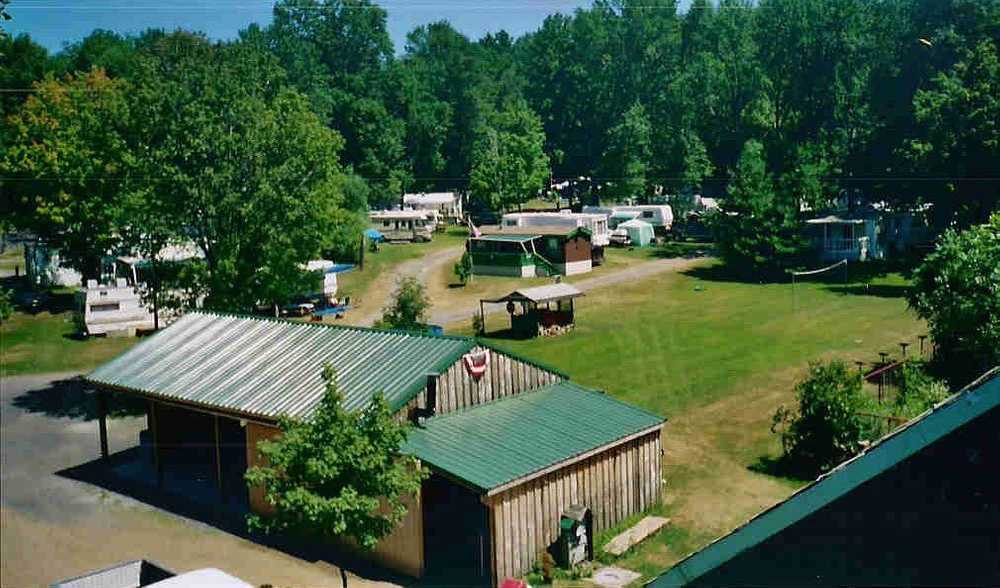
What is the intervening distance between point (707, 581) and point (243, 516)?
779 inches

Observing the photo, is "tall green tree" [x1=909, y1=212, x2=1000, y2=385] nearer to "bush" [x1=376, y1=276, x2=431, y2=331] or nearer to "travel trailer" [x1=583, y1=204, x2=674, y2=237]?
"bush" [x1=376, y1=276, x2=431, y2=331]

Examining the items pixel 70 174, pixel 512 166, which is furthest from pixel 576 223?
pixel 70 174

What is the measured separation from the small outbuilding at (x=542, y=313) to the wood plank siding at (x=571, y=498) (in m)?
18.3

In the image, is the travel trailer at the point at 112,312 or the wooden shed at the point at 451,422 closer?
the wooden shed at the point at 451,422

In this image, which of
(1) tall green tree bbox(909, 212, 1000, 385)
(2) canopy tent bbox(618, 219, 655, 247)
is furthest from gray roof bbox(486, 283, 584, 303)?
(2) canopy tent bbox(618, 219, 655, 247)

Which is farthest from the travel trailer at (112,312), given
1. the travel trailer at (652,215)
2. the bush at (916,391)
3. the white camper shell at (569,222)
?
the travel trailer at (652,215)

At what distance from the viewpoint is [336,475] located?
634 inches

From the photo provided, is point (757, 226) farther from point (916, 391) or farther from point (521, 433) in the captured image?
point (521, 433)

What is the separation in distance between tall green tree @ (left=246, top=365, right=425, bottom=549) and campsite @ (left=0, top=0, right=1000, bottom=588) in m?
0.07

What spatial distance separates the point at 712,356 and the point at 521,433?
17294 mm

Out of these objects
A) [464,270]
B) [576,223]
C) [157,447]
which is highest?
[576,223]

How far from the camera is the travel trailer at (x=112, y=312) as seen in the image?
140 ft

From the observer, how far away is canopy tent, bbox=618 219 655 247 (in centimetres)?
6638

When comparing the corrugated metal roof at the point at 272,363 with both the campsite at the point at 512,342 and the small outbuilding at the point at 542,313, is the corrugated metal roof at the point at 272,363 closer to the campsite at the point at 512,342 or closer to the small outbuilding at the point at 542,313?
the campsite at the point at 512,342
